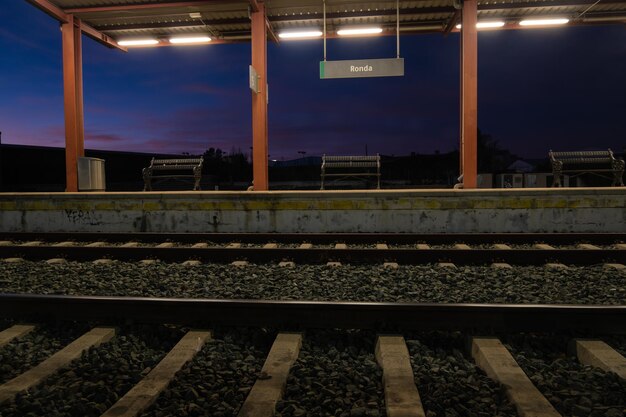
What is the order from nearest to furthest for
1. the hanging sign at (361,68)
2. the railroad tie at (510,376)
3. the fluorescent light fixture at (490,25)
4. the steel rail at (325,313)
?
the railroad tie at (510,376) < the steel rail at (325,313) < the hanging sign at (361,68) < the fluorescent light fixture at (490,25)

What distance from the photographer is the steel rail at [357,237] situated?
6539mm

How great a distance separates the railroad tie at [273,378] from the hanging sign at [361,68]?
26.6 feet

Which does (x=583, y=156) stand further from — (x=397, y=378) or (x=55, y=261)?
(x=55, y=261)

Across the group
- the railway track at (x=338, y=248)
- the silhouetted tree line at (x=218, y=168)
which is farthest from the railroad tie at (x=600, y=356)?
the silhouetted tree line at (x=218, y=168)

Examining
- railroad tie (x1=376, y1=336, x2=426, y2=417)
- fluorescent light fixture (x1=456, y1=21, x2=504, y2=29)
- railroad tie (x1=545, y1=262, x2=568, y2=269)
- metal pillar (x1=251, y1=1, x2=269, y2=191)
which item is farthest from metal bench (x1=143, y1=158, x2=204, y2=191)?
railroad tie (x1=376, y1=336, x2=426, y2=417)

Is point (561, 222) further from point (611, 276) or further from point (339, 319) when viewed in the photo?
point (339, 319)

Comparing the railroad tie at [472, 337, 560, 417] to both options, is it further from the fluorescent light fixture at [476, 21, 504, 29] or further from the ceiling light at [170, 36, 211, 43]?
the ceiling light at [170, 36, 211, 43]

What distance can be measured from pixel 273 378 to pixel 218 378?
333 millimetres

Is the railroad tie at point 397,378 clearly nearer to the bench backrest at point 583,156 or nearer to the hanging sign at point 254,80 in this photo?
the hanging sign at point 254,80

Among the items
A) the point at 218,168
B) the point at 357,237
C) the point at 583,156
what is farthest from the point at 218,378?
the point at 218,168

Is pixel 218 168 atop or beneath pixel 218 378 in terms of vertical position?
atop

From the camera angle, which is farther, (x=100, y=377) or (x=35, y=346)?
(x=35, y=346)

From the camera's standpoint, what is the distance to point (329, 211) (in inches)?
307

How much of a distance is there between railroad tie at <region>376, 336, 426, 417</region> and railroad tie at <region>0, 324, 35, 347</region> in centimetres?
256
